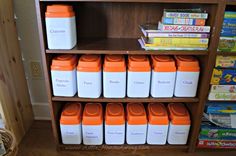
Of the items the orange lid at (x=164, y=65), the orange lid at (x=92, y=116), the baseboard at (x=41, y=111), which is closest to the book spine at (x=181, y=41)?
the orange lid at (x=164, y=65)

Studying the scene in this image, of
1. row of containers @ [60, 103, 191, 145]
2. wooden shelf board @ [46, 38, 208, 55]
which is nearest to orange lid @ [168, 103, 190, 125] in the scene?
row of containers @ [60, 103, 191, 145]

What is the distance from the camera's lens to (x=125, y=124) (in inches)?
49.9

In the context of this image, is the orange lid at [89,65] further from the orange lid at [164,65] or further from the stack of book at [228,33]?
the stack of book at [228,33]

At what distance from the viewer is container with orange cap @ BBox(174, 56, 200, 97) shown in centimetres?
114

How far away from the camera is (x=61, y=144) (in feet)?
4.38

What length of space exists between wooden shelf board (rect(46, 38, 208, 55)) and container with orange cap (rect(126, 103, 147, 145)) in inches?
15.4

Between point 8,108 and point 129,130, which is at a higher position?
point 8,108

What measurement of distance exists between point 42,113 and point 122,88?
80 centimetres

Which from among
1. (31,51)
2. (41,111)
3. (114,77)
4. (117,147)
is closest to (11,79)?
(31,51)

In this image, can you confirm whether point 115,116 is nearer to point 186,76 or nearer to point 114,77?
point 114,77

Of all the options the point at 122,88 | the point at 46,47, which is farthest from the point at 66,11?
the point at 122,88

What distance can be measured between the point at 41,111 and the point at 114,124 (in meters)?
0.68

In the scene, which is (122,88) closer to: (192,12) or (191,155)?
(192,12)

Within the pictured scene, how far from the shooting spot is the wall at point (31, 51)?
4.32 ft
